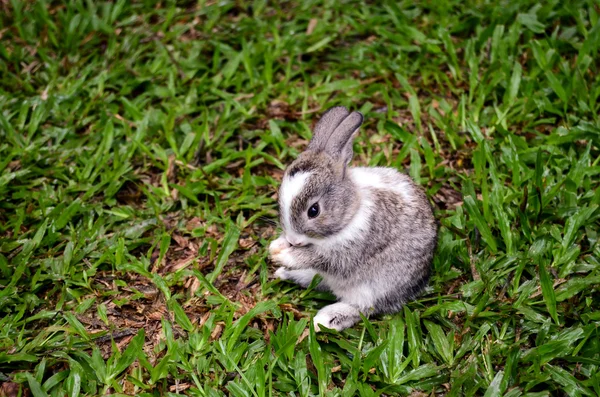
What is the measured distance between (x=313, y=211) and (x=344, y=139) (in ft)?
1.64

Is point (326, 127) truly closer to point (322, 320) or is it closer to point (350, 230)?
point (350, 230)

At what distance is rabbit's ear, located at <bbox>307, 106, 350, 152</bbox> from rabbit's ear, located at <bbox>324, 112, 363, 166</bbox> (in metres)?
0.07

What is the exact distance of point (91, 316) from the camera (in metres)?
4.36

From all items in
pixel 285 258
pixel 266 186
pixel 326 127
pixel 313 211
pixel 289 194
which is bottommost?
pixel 266 186

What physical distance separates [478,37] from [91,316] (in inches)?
162

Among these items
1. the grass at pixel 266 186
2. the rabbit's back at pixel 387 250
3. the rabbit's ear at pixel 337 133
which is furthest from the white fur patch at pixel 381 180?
the grass at pixel 266 186

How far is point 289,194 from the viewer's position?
155 inches

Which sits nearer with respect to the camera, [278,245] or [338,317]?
[338,317]

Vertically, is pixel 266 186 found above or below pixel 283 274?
above

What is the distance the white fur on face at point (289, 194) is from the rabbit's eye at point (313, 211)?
0.12 metres

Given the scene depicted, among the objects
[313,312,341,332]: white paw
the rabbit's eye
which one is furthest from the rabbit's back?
the rabbit's eye

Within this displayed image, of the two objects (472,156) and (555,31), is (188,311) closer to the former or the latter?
(472,156)

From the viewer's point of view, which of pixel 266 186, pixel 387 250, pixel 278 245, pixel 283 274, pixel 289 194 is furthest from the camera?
pixel 266 186

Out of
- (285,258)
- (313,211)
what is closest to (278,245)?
(285,258)
